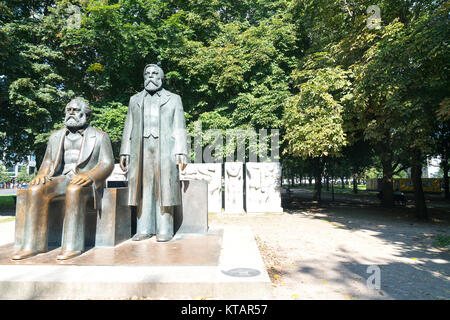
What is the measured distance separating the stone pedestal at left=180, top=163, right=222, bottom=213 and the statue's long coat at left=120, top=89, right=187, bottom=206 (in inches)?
382

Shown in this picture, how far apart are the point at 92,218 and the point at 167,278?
226 centimetres


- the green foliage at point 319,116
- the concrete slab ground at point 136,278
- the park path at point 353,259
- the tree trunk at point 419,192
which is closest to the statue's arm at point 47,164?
the concrete slab ground at point 136,278

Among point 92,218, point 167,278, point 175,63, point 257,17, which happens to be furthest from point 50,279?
point 257,17

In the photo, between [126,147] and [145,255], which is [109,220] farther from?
[126,147]

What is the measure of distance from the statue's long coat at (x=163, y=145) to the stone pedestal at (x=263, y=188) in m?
9.85

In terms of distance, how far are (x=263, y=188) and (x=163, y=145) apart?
10.4 metres

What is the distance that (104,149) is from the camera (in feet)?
16.2

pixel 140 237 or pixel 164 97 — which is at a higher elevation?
pixel 164 97

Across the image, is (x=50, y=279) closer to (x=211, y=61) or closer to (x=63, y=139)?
(x=63, y=139)

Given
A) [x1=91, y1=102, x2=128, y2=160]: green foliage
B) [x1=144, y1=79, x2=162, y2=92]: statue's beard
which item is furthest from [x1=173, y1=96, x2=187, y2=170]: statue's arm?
[x1=91, y1=102, x2=128, y2=160]: green foliage

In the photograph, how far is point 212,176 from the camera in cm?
1509

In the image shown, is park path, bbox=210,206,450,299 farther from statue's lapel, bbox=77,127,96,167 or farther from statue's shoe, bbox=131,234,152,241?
statue's lapel, bbox=77,127,96,167

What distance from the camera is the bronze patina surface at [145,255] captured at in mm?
3814

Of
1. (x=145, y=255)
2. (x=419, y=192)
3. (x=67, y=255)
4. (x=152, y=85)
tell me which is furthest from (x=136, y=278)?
(x=419, y=192)
